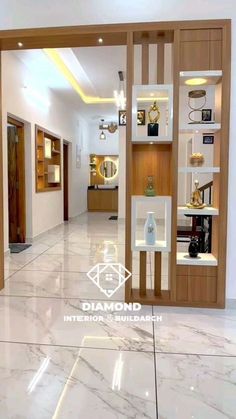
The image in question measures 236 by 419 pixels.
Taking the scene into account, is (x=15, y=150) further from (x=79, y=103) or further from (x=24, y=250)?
(x=79, y=103)

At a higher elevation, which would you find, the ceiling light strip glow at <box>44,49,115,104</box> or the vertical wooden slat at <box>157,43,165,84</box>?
the ceiling light strip glow at <box>44,49,115,104</box>

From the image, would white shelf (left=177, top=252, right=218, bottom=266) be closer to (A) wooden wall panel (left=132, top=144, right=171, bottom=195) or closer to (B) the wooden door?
(A) wooden wall panel (left=132, top=144, right=171, bottom=195)

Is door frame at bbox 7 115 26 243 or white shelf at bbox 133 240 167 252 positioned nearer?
white shelf at bbox 133 240 167 252

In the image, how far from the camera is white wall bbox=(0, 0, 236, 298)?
2.73 metres

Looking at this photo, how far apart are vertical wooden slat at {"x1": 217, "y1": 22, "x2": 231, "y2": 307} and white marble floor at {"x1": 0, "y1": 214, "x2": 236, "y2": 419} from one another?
302 mm

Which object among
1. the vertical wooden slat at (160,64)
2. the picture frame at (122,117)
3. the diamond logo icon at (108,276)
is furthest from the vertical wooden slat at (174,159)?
the picture frame at (122,117)

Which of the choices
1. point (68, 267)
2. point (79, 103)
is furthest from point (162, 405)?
point (79, 103)

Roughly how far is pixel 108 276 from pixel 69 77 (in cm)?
429

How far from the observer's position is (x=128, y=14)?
280 cm

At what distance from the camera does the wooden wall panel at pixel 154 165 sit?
300cm

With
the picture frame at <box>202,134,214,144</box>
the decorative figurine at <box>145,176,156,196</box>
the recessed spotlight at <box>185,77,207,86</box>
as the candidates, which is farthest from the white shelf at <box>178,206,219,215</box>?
the recessed spotlight at <box>185,77,207,86</box>

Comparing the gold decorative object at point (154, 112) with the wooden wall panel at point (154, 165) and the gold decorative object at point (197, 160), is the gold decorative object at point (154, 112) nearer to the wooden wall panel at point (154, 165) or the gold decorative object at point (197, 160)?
the wooden wall panel at point (154, 165)

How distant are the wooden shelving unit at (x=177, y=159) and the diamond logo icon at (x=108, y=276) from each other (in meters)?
0.46

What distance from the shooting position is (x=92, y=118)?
1076 centimetres
